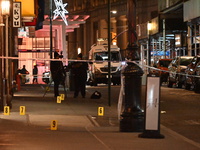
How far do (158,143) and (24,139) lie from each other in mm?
2516

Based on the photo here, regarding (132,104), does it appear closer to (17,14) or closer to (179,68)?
(17,14)

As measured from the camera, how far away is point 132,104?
41.5 feet

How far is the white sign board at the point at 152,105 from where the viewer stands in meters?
11.3

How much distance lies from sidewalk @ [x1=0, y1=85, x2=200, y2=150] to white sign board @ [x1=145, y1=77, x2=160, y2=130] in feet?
1.07

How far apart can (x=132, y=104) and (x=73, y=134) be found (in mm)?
1433

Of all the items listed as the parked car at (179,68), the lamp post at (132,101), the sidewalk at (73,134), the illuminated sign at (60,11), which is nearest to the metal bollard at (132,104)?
the lamp post at (132,101)

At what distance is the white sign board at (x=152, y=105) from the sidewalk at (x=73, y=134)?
1.07 feet

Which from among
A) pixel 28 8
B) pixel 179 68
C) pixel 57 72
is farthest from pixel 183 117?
pixel 179 68

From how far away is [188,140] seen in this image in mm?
11711

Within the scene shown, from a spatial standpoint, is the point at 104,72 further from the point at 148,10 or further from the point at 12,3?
the point at 148,10

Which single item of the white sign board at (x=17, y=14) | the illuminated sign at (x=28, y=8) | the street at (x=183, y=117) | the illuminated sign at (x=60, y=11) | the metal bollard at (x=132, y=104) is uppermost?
the illuminated sign at (x=60, y=11)

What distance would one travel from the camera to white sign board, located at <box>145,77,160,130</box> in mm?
11297

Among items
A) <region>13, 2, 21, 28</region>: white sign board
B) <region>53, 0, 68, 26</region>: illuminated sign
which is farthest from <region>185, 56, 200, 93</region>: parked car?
<region>53, 0, 68, 26</region>: illuminated sign

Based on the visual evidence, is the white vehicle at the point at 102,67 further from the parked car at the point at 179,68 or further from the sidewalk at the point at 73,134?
the sidewalk at the point at 73,134
